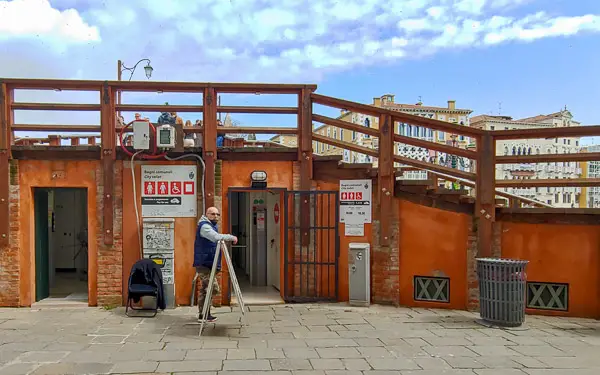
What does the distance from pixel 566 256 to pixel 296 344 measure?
4928mm

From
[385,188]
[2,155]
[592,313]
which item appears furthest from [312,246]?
[2,155]

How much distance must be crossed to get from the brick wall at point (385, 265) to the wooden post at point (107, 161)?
15.8 ft

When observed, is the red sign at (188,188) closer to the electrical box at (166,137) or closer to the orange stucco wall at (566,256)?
the electrical box at (166,137)

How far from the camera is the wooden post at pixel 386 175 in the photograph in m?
8.27

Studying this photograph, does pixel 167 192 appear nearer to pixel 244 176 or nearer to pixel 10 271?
pixel 244 176

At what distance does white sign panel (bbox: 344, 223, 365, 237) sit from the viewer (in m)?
8.48

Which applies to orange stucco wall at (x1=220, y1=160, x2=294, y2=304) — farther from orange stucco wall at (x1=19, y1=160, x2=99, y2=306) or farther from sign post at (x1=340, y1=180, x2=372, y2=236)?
orange stucco wall at (x1=19, y1=160, x2=99, y2=306)

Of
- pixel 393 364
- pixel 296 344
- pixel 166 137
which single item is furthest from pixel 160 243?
pixel 393 364

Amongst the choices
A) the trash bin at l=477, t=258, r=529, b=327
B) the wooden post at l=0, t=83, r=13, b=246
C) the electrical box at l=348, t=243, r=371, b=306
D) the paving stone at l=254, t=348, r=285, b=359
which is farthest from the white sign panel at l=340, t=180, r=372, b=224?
the wooden post at l=0, t=83, r=13, b=246

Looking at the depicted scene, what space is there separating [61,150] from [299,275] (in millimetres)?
4949

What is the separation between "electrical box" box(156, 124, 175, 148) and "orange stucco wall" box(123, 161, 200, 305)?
401mm

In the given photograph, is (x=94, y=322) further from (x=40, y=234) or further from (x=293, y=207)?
(x=293, y=207)

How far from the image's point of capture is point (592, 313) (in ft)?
25.1

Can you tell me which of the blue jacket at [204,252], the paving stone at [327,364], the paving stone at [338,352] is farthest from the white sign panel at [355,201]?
the paving stone at [327,364]
